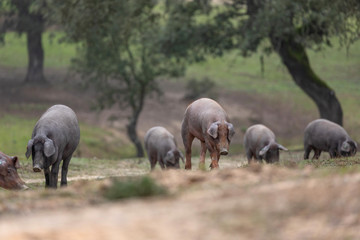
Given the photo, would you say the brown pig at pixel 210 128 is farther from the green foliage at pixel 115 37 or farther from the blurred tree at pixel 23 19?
the blurred tree at pixel 23 19

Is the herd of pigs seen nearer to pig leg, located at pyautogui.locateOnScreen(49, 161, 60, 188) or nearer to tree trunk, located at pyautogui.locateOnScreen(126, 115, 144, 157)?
pig leg, located at pyautogui.locateOnScreen(49, 161, 60, 188)

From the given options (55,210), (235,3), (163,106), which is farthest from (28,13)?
(55,210)

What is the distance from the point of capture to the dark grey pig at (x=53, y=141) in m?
15.1

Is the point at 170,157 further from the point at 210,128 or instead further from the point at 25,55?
the point at 25,55

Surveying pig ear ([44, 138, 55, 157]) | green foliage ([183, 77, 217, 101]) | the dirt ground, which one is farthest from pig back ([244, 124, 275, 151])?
green foliage ([183, 77, 217, 101])

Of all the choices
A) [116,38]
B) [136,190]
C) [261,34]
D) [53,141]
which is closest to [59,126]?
[53,141]

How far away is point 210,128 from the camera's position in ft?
51.9

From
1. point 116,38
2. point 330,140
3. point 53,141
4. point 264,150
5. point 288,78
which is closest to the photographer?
point 53,141

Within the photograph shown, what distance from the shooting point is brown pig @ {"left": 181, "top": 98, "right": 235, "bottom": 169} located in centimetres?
1588

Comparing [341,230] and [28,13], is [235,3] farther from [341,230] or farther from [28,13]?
[341,230]

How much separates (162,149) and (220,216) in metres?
15.4

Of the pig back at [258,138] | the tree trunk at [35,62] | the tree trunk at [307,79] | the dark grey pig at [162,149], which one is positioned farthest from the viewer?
the tree trunk at [35,62]

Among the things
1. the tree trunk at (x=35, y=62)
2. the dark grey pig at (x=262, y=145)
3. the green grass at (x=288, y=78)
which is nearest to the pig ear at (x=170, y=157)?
the dark grey pig at (x=262, y=145)

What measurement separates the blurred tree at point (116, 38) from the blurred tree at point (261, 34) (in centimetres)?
146
